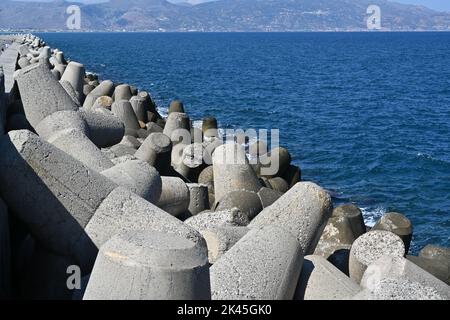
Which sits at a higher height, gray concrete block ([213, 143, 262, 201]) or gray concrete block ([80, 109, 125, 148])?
gray concrete block ([80, 109, 125, 148])

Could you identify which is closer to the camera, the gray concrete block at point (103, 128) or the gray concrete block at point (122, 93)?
the gray concrete block at point (103, 128)

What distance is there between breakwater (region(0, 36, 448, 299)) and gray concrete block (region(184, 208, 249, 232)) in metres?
0.01

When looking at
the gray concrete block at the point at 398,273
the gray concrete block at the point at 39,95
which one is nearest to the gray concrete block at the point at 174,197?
the gray concrete block at the point at 39,95

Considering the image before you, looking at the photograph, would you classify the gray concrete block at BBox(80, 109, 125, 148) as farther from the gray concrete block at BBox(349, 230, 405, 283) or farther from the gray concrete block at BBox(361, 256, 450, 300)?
the gray concrete block at BBox(361, 256, 450, 300)

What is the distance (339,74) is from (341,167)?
1248 inches

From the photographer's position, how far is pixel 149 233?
379cm

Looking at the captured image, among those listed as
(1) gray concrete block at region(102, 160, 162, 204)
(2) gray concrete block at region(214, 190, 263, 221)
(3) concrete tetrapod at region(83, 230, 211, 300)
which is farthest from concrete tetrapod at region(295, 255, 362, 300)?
(2) gray concrete block at region(214, 190, 263, 221)

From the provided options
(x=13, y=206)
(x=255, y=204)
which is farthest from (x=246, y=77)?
(x=13, y=206)

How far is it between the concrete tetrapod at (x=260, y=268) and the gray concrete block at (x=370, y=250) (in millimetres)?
1240

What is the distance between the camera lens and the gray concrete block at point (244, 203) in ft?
24.1

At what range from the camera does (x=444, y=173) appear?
17062 millimetres

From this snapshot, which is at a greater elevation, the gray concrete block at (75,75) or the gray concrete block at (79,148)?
the gray concrete block at (79,148)

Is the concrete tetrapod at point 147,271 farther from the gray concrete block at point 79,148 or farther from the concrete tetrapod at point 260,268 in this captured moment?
the gray concrete block at point 79,148

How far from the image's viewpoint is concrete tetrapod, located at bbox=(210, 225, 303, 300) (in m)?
4.29
